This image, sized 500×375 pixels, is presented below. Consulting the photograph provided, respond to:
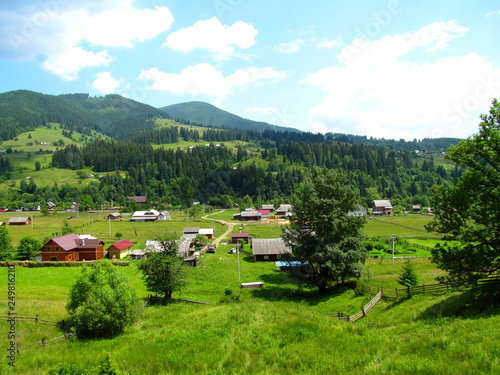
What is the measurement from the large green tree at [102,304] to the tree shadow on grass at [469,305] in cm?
1916

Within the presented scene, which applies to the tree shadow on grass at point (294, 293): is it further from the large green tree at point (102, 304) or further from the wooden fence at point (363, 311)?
the large green tree at point (102, 304)

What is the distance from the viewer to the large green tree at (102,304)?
21.7m

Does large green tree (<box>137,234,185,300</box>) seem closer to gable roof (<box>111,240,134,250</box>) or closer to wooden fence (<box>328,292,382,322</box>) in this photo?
wooden fence (<box>328,292,382,322</box>)

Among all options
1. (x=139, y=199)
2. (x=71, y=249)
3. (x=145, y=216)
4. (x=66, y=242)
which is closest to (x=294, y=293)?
(x=71, y=249)

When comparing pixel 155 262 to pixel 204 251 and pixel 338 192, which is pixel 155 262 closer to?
pixel 338 192

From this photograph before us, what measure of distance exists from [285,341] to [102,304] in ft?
42.4

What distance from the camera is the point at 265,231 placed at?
85.9 meters

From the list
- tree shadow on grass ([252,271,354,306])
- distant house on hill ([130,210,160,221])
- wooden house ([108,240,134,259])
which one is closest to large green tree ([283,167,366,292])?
tree shadow on grass ([252,271,354,306])

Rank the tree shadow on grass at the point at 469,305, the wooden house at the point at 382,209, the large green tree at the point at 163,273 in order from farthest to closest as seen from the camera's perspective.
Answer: the wooden house at the point at 382,209, the large green tree at the point at 163,273, the tree shadow on grass at the point at 469,305

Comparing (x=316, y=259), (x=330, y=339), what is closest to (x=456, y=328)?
(x=330, y=339)

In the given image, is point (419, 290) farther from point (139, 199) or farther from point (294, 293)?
point (139, 199)

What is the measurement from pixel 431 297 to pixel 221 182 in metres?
164

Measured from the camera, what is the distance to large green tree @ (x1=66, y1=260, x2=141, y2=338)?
2170cm

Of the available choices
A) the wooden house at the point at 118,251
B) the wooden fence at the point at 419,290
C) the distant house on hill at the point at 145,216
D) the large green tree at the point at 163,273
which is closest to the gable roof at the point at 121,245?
the wooden house at the point at 118,251
